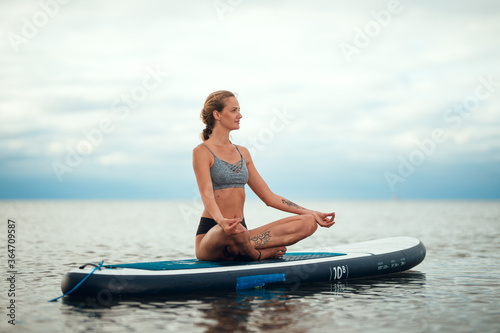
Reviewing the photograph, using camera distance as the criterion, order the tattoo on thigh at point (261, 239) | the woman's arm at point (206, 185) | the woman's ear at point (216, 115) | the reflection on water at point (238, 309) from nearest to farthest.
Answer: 1. the reflection on water at point (238, 309)
2. the woman's arm at point (206, 185)
3. the woman's ear at point (216, 115)
4. the tattoo on thigh at point (261, 239)

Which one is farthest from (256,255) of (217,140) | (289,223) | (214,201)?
(217,140)

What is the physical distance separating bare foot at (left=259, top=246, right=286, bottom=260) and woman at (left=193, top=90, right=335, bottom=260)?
2cm

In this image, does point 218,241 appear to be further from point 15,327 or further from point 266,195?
point 15,327

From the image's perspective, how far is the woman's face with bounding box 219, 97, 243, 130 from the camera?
6359 mm

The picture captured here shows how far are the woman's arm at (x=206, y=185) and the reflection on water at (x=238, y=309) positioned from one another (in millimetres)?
880

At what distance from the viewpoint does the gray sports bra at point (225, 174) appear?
628 centimetres

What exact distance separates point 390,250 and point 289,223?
272 centimetres

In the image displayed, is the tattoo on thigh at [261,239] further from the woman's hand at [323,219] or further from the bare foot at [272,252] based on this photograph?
the woman's hand at [323,219]

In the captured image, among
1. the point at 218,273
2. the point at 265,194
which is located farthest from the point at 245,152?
the point at 218,273

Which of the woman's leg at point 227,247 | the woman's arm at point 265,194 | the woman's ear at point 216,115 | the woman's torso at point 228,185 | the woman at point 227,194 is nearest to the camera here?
the woman's leg at point 227,247

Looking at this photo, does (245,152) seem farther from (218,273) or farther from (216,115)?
(218,273)

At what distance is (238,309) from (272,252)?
56.6 inches

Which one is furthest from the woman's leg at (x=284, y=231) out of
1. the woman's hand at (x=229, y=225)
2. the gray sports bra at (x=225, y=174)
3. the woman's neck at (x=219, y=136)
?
the woman's neck at (x=219, y=136)

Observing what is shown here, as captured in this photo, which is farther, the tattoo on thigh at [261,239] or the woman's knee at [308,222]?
the tattoo on thigh at [261,239]
